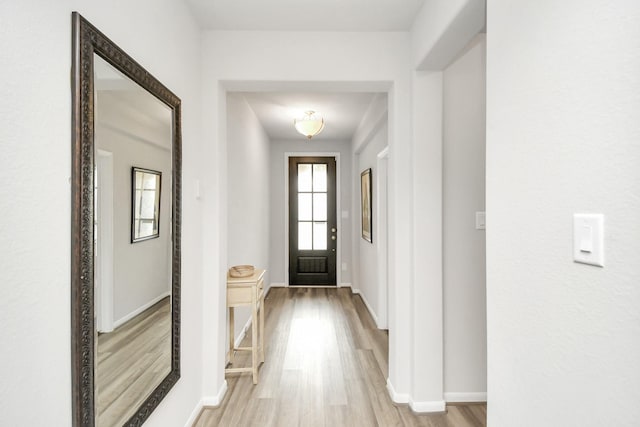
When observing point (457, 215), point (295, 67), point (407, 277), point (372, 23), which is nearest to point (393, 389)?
point (407, 277)

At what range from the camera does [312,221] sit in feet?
20.0

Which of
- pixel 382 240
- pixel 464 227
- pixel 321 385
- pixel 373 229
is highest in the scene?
pixel 464 227

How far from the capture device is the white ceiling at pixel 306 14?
212 cm

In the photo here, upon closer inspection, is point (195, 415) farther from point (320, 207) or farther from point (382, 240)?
point (320, 207)

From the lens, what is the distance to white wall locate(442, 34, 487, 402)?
2.45 meters

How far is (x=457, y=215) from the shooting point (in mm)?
2453

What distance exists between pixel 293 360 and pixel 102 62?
2.70 meters

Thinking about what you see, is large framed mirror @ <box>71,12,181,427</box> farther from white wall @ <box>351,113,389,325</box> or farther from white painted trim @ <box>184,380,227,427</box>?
white wall @ <box>351,113,389,325</box>

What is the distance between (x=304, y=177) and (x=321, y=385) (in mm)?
3922

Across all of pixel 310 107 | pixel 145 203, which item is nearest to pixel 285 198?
pixel 310 107

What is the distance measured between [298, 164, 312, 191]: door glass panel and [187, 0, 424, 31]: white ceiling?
3.71m
